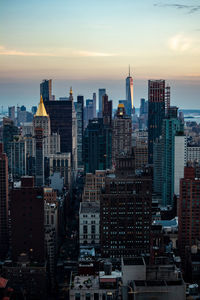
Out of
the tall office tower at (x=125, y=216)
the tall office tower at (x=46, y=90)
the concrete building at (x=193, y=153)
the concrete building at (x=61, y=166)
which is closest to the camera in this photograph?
the tall office tower at (x=125, y=216)

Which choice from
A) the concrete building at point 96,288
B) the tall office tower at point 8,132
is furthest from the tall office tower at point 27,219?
the tall office tower at point 8,132

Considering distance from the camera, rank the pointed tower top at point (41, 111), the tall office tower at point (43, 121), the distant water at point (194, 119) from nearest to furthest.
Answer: the tall office tower at point (43, 121), the pointed tower top at point (41, 111), the distant water at point (194, 119)

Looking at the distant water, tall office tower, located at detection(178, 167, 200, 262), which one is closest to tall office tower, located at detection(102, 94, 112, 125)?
the distant water

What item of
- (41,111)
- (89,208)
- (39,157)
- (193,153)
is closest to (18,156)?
(39,157)

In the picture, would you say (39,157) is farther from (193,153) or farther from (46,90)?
(46,90)

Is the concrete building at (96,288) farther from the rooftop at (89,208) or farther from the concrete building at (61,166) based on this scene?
the concrete building at (61,166)

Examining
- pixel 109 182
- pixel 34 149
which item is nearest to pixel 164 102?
pixel 34 149
